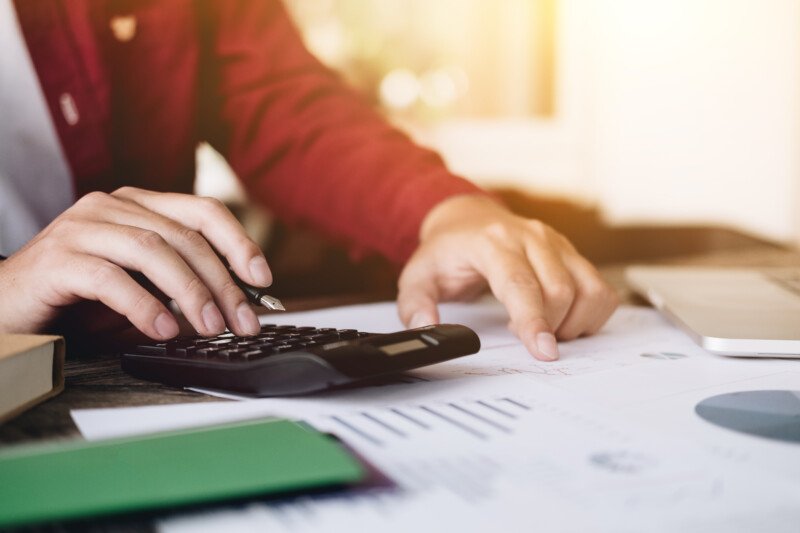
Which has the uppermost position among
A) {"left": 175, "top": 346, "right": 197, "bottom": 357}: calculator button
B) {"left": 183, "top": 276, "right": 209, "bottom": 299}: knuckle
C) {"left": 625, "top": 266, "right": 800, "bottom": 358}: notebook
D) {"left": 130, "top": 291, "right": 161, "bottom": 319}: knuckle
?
{"left": 183, "top": 276, "right": 209, "bottom": 299}: knuckle

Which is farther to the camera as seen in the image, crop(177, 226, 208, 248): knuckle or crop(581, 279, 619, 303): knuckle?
crop(581, 279, 619, 303): knuckle

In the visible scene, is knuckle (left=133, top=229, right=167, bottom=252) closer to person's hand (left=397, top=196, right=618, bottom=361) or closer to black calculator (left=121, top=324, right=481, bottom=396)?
black calculator (left=121, top=324, right=481, bottom=396)

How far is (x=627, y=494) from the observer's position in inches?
9.7

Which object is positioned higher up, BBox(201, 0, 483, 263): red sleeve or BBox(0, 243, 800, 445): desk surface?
BBox(201, 0, 483, 263): red sleeve

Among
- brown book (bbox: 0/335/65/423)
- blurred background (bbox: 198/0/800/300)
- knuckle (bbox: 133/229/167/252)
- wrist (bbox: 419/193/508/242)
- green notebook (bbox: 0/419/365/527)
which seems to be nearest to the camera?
green notebook (bbox: 0/419/365/527)

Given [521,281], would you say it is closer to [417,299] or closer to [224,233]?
[417,299]

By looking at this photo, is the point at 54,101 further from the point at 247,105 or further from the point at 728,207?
the point at 728,207

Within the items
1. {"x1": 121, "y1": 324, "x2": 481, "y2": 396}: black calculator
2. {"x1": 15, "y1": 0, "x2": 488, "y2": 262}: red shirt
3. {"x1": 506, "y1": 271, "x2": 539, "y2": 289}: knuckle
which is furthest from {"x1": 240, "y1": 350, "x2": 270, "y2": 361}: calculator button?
{"x1": 15, "y1": 0, "x2": 488, "y2": 262}: red shirt

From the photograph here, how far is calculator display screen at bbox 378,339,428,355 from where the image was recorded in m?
0.37

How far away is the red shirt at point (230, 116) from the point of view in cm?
80

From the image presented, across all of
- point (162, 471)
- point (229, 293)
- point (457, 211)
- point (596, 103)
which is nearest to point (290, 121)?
point (457, 211)

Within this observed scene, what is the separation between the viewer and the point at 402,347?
0.38 m

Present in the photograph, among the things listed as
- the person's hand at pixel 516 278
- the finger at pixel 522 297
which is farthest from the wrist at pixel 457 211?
the finger at pixel 522 297

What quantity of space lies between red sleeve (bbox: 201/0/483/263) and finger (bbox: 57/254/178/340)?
542 mm
